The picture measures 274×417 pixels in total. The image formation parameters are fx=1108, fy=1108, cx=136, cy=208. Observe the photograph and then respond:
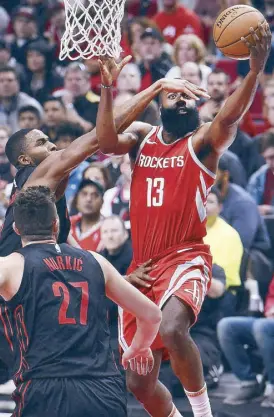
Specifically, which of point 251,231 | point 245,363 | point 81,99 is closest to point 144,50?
point 81,99

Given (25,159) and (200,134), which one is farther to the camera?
(25,159)

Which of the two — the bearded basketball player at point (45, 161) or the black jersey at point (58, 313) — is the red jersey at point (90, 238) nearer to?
the bearded basketball player at point (45, 161)

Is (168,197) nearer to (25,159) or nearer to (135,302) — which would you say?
(25,159)

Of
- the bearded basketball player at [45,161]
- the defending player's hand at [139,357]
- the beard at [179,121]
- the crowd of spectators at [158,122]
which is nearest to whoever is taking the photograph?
the defending player's hand at [139,357]

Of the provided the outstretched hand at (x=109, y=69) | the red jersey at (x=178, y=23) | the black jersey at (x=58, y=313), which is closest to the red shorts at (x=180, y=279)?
the outstretched hand at (x=109, y=69)

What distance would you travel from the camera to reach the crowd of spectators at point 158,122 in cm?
914

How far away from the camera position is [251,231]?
973 centimetres

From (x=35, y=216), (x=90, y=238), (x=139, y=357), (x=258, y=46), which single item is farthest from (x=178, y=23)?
(x=35, y=216)

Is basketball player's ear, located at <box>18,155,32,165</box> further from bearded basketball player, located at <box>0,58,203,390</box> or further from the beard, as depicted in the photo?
the beard

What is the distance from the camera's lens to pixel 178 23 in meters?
14.1

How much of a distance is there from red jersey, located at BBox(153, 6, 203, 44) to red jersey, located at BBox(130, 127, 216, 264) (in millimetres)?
7119

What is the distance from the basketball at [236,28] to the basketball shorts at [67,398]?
2490mm

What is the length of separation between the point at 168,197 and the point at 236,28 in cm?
112

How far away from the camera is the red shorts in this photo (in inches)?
266
